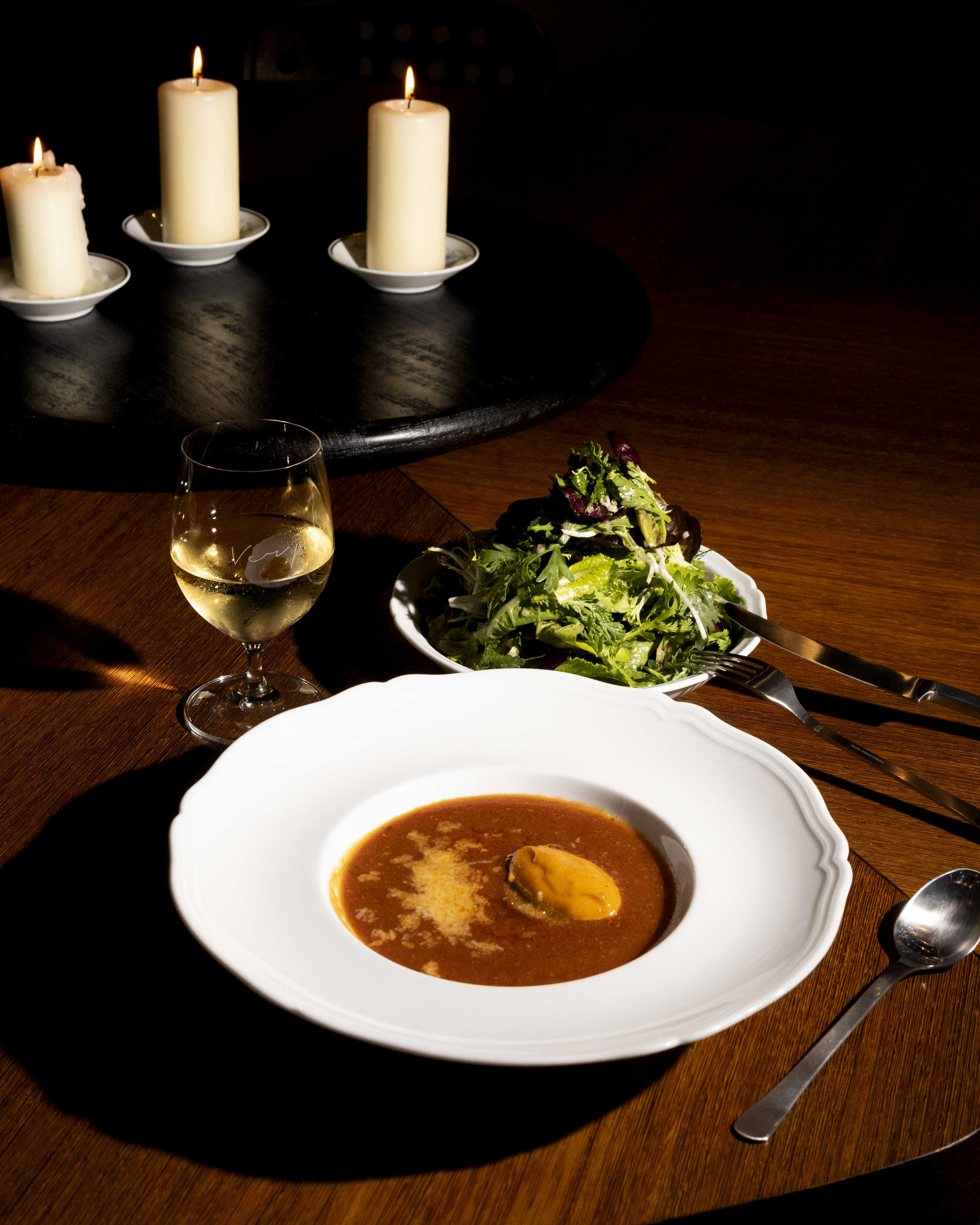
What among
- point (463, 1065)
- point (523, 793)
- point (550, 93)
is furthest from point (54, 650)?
point (550, 93)

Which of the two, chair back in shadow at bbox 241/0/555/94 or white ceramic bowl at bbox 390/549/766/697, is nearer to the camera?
white ceramic bowl at bbox 390/549/766/697

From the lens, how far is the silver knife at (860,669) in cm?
117

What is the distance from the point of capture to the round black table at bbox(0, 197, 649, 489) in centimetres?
145

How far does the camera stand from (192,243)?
1.93 meters

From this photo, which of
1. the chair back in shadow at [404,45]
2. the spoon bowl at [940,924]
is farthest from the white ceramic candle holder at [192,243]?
the chair back in shadow at [404,45]

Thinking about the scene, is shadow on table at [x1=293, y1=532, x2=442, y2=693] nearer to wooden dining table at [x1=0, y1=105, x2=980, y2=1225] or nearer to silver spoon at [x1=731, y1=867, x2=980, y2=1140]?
wooden dining table at [x1=0, y1=105, x2=980, y2=1225]

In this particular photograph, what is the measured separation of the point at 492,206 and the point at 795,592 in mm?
1190

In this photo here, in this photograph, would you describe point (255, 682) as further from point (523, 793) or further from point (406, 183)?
point (406, 183)

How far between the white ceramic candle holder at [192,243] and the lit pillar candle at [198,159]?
0.03 meters

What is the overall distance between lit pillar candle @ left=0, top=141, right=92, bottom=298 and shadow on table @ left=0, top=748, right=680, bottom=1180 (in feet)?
3.56

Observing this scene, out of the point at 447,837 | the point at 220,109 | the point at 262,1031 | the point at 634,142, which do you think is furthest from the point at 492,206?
the point at 262,1031

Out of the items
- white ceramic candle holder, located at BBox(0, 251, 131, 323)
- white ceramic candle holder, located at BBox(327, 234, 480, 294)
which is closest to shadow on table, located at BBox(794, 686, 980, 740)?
white ceramic candle holder, located at BBox(327, 234, 480, 294)

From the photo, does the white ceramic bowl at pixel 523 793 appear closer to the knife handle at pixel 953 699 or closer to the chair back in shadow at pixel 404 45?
the knife handle at pixel 953 699

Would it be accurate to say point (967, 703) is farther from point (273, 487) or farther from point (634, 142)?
point (634, 142)
